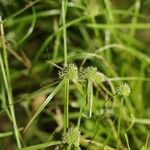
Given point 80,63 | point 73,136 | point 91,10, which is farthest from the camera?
point 80,63

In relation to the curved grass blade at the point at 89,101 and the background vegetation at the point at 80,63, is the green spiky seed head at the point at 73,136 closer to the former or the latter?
the curved grass blade at the point at 89,101

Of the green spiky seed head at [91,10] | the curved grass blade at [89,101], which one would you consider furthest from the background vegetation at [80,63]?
the curved grass blade at [89,101]

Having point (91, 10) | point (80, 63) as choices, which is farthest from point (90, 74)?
point (80, 63)

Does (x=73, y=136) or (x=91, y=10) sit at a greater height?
(x=91, y=10)

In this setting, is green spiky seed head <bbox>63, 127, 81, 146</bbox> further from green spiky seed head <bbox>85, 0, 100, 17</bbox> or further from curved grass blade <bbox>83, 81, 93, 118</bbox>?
green spiky seed head <bbox>85, 0, 100, 17</bbox>

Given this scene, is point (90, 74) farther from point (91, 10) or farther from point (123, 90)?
point (91, 10)

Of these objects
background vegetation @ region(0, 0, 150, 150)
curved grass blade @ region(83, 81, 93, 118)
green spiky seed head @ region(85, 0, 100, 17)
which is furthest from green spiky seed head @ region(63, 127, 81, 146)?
green spiky seed head @ region(85, 0, 100, 17)

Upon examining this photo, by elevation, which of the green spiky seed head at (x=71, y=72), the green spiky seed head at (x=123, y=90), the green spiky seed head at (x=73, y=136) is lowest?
the green spiky seed head at (x=73, y=136)

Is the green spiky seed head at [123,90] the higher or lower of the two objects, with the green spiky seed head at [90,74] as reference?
lower

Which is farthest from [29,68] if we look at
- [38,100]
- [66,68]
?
[66,68]
